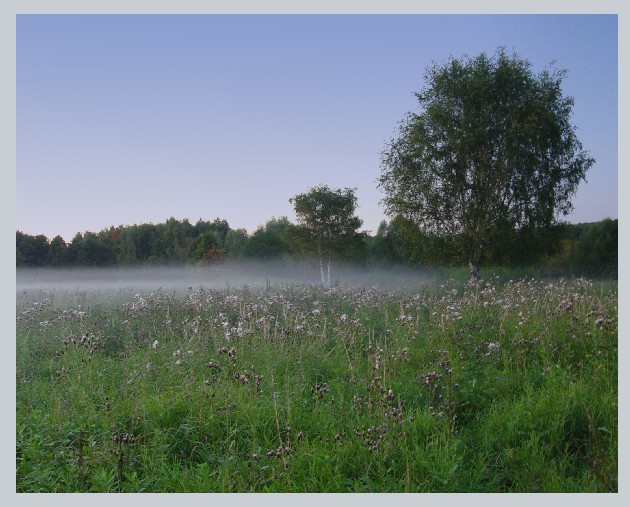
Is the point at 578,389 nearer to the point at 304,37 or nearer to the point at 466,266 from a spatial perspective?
the point at 466,266

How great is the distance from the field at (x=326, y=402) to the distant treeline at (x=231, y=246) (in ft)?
1.32

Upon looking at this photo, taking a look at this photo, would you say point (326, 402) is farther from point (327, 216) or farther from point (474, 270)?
point (474, 270)

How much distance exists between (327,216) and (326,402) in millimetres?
2483

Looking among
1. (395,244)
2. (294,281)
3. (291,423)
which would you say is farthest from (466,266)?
(291,423)

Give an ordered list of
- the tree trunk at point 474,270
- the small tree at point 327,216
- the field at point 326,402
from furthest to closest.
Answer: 1. the tree trunk at point 474,270
2. the small tree at point 327,216
3. the field at point 326,402

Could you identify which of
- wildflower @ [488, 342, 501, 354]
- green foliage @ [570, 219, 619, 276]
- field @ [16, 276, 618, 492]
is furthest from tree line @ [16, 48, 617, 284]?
wildflower @ [488, 342, 501, 354]

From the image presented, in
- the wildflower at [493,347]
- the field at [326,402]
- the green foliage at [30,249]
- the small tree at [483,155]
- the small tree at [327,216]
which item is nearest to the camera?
the field at [326,402]

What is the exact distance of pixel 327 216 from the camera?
20.2 feet

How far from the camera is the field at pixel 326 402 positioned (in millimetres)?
3576

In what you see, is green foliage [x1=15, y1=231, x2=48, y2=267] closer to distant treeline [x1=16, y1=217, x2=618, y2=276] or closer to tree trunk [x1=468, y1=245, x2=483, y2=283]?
distant treeline [x1=16, y1=217, x2=618, y2=276]

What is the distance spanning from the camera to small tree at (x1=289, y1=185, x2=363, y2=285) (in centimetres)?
616

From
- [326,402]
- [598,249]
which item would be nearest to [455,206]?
[598,249]

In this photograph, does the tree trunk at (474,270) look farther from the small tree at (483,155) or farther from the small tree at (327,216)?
the small tree at (327,216)

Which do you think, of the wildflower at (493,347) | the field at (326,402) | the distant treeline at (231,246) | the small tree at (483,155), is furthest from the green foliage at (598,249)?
the wildflower at (493,347)
